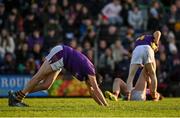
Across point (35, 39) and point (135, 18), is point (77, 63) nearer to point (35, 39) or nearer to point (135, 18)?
point (35, 39)

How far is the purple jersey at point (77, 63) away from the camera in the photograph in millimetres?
16000

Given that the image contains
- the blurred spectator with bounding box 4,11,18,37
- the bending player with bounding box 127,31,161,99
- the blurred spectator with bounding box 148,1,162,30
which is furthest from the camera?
the blurred spectator with bounding box 148,1,162,30

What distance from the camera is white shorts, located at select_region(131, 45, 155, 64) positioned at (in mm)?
18625

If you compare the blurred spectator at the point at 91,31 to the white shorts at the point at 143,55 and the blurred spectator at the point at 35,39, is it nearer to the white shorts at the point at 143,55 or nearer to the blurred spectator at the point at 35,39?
the blurred spectator at the point at 35,39

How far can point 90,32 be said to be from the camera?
91.6ft

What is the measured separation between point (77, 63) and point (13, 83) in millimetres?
10508

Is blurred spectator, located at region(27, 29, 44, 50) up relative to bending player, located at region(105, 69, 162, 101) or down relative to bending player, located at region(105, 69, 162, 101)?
up

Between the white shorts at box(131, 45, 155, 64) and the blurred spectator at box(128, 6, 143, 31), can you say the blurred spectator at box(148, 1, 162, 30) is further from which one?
the white shorts at box(131, 45, 155, 64)

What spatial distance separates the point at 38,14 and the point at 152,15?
4541 mm

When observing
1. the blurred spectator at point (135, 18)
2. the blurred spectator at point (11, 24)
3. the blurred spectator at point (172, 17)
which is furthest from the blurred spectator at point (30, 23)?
the blurred spectator at point (172, 17)

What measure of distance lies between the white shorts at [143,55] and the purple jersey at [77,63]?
2.87 m

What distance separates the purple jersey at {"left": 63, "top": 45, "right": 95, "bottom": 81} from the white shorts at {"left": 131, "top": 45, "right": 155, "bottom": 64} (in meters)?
2.87

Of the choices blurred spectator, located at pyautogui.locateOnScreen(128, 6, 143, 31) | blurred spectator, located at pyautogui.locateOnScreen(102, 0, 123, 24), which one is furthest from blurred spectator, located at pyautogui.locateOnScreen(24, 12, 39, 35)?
blurred spectator, located at pyautogui.locateOnScreen(128, 6, 143, 31)

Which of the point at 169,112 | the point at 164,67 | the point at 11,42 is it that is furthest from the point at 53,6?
the point at 169,112
